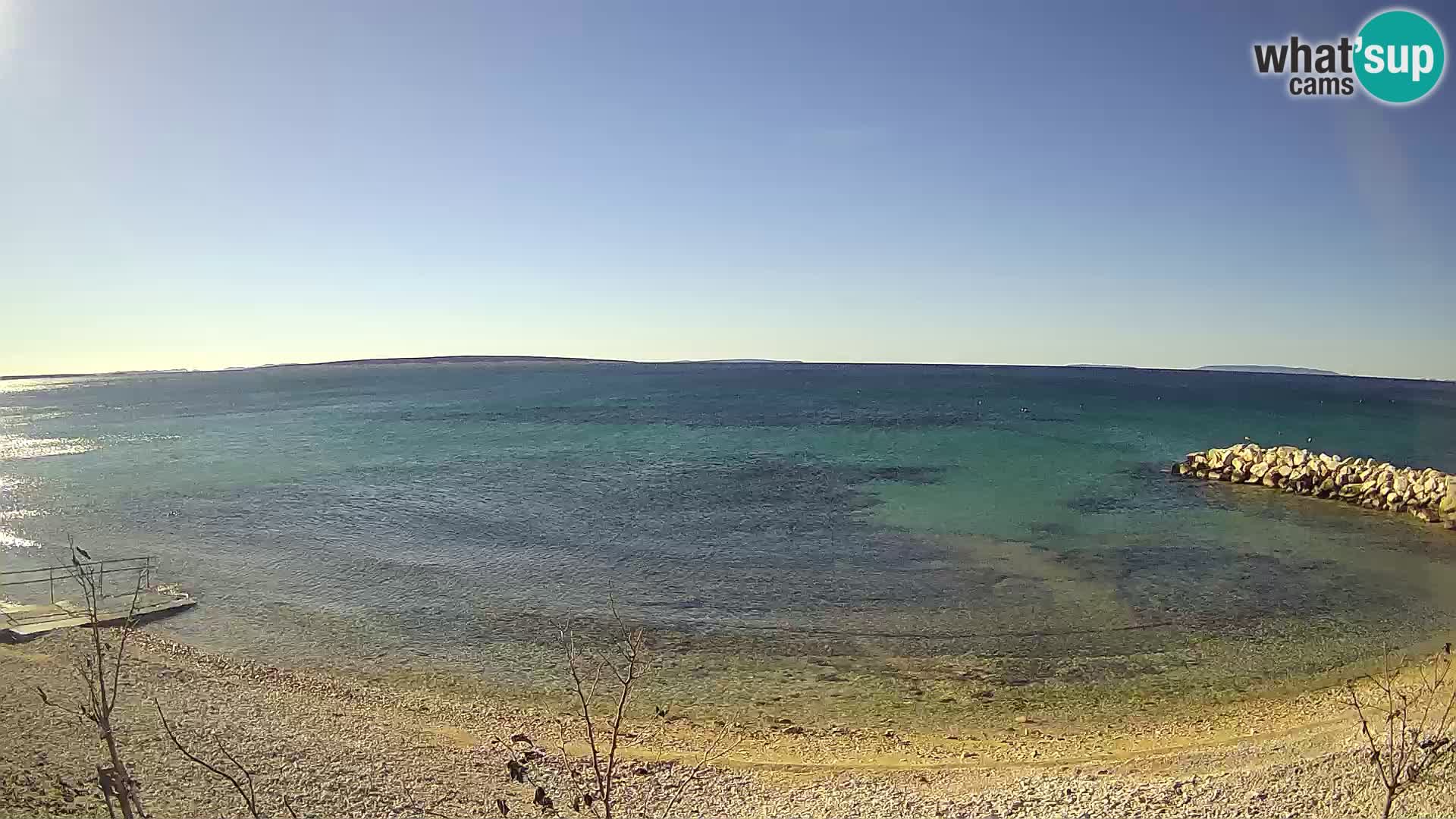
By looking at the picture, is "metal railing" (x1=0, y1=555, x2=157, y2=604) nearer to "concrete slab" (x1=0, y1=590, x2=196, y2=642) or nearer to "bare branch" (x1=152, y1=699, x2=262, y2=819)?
"concrete slab" (x1=0, y1=590, x2=196, y2=642)

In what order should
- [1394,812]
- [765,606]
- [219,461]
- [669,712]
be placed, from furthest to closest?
[219,461] → [765,606] → [669,712] → [1394,812]

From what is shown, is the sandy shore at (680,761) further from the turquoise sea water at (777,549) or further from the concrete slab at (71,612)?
the concrete slab at (71,612)

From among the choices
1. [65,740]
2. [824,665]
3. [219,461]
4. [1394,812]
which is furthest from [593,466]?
[1394,812]

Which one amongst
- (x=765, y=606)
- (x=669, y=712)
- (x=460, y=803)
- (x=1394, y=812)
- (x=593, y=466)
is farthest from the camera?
(x=593, y=466)

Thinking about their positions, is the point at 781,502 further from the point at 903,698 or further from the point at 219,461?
the point at 219,461

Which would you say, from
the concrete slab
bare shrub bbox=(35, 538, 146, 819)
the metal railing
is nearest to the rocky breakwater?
bare shrub bbox=(35, 538, 146, 819)

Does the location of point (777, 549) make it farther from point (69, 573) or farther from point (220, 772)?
point (220, 772)

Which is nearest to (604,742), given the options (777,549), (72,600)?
(777,549)

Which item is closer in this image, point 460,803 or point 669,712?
point 460,803
